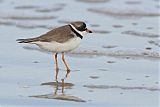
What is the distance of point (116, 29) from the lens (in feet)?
32.1

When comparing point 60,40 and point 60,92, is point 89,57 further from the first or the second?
point 60,92

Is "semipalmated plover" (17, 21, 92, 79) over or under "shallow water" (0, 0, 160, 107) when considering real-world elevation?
over

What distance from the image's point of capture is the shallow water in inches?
256

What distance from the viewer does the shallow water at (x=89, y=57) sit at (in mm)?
6496

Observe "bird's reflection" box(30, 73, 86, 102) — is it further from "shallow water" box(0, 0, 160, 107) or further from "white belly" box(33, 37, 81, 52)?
"white belly" box(33, 37, 81, 52)

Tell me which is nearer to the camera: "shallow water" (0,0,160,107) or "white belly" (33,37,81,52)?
"shallow water" (0,0,160,107)

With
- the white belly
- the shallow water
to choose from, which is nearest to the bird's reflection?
the shallow water

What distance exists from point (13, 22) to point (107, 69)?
3057 millimetres

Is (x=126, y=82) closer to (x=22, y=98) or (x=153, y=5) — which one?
(x=22, y=98)

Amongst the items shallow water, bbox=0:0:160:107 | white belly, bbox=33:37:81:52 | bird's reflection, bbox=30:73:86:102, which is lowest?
bird's reflection, bbox=30:73:86:102

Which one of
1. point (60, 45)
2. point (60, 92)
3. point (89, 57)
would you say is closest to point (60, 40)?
point (60, 45)

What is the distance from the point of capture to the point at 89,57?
8250 millimetres

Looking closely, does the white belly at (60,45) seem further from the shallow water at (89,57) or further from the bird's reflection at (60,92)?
the bird's reflection at (60,92)

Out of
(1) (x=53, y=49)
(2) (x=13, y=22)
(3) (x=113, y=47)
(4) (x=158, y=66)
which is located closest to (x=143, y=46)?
(3) (x=113, y=47)
